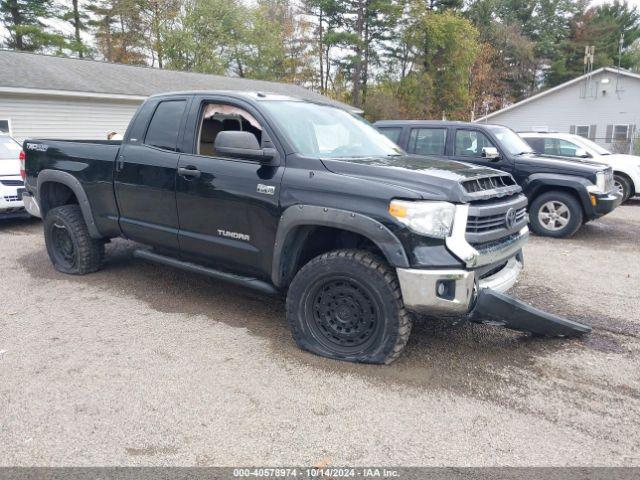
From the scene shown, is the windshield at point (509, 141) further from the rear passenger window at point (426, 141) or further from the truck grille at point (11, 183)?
the truck grille at point (11, 183)

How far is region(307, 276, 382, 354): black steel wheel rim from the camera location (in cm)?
377

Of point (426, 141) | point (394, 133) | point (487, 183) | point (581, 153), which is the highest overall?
point (394, 133)

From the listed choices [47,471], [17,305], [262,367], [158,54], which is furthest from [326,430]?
[158,54]

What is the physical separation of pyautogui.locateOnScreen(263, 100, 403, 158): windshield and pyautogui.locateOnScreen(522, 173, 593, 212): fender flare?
4450 millimetres

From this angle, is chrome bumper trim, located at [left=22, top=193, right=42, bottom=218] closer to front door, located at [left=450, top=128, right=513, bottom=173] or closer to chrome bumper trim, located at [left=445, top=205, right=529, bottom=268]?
chrome bumper trim, located at [left=445, top=205, right=529, bottom=268]

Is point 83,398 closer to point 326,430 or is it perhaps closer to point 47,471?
point 47,471

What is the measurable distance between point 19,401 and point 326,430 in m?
Answer: 1.92

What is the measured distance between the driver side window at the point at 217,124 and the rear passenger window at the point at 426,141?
4900 millimetres

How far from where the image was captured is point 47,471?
8.82 ft

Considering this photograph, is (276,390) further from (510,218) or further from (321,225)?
(510,218)

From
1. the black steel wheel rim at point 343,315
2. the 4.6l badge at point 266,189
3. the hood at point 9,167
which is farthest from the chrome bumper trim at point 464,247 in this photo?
the hood at point 9,167

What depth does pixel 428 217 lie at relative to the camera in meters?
3.53

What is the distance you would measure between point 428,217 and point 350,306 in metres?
0.86

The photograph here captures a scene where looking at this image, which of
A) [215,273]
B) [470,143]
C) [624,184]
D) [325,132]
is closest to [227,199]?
[215,273]
